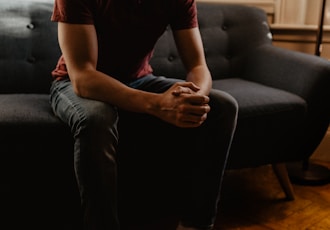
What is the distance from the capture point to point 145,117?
4.49 feet

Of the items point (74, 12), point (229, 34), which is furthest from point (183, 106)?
point (229, 34)

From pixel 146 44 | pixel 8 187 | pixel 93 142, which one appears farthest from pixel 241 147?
pixel 8 187

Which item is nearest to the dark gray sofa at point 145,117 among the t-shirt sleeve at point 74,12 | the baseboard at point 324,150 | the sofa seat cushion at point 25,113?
the sofa seat cushion at point 25,113

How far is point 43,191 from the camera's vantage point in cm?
137

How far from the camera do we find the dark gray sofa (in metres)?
1.32

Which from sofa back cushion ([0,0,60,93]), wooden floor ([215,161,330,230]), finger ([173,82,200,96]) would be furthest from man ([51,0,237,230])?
wooden floor ([215,161,330,230])

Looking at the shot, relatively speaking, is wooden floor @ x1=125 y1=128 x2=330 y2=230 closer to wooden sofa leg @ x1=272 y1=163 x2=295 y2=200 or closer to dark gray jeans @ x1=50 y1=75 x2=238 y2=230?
wooden sofa leg @ x1=272 y1=163 x2=295 y2=200

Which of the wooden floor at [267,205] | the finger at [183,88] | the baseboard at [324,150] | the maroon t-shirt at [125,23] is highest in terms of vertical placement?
the maroon t-shirt at [125,23]

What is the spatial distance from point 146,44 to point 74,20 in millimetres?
256

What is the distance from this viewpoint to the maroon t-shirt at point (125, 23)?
1320 millimetres

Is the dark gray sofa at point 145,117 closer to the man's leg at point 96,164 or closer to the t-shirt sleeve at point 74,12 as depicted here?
the man's leg at point 96,164

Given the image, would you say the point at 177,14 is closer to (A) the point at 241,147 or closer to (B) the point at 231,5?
(A) the point at 241,147

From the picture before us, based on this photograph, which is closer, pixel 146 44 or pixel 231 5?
pixel 146 44

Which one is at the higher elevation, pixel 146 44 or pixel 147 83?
pixel 146 44
